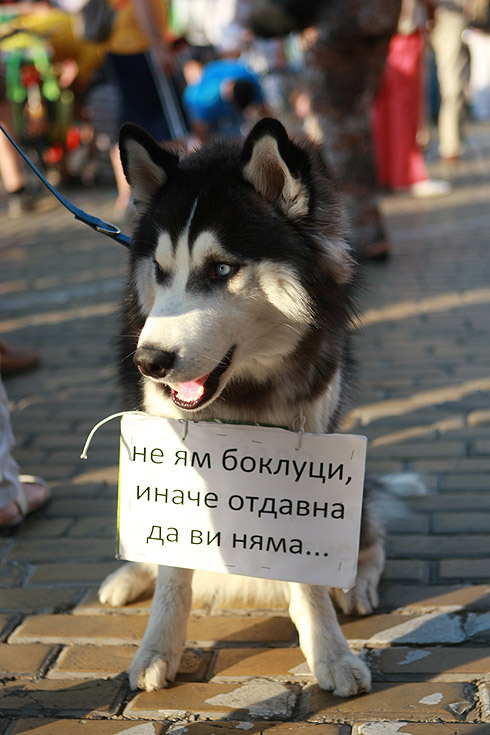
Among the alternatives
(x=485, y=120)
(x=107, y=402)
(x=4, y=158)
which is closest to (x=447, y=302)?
(x=107, y=402)

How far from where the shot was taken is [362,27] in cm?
583

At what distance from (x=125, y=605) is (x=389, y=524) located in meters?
1.03

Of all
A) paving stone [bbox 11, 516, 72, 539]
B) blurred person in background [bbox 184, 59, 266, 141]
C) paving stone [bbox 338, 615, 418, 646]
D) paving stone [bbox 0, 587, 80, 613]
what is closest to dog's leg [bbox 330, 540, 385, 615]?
paving stone [bbox 338, 615, 418, 646]

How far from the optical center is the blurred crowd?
6047mm

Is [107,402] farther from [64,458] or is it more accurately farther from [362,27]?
[362,27]

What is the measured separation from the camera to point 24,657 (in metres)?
2.38

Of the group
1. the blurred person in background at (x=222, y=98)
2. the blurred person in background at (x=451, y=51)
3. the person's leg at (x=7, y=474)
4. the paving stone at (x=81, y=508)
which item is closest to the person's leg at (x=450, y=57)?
the blurred person in background at (x=451, y=51)

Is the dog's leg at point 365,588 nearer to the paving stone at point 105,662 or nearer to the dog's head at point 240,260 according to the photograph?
the paving stone at point 105,662

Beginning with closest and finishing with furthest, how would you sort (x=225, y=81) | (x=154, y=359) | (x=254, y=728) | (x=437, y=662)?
(x=154, y=359)
(x=254, y=728)
(x=437, y=662)
(x=225, y=81)

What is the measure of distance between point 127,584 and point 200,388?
35.9 inches

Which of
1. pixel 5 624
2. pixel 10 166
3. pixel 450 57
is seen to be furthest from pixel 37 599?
pixel 450 57

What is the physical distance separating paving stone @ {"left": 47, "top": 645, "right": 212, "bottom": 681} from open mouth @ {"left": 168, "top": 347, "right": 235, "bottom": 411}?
0.79 m

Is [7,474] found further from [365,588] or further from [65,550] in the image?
[365,588]

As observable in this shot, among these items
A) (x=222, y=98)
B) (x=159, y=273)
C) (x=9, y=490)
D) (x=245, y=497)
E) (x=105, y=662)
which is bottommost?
(x=105, y=662)
